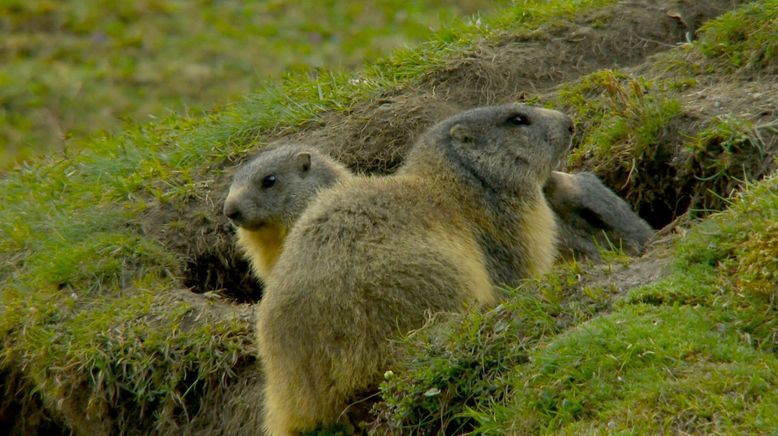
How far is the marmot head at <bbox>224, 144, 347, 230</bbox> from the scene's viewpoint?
812cm

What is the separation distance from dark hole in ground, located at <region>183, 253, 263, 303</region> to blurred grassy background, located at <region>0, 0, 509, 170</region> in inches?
→ 232

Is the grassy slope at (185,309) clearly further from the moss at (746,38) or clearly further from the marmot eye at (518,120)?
the marmot eye at (518,120)

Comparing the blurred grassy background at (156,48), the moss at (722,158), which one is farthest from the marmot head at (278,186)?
the blurred grassy background at (156,48)

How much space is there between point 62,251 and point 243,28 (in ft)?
30.7

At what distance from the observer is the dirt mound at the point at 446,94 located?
9.20 metres

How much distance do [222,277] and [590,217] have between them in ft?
9.47

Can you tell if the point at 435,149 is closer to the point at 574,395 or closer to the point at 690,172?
the point at 690,172

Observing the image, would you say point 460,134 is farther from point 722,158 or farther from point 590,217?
A: point 722,158

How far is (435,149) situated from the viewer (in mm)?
7691

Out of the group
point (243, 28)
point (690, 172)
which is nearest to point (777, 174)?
point (690, 172)

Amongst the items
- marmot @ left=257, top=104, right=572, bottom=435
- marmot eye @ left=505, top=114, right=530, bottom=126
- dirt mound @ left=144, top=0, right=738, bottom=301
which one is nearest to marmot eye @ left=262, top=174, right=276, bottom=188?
dirt mound @ left=144, top=0, right=738, bottom=301

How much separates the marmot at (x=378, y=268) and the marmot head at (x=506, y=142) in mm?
18

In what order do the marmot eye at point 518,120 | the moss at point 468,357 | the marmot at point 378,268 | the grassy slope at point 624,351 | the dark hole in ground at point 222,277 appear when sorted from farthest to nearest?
the dark hole in ground at point 222,277 < the marmot eye at point 518,120 < the marmot at point 378,268 < the moss at point 468,357 < the grassy slope at point 624,351

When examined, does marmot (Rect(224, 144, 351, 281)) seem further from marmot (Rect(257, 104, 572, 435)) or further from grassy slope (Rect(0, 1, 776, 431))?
marmot (Rect(257, 104, 572, 435))
